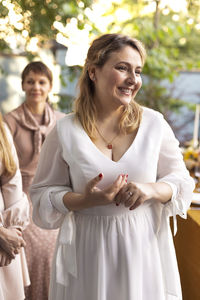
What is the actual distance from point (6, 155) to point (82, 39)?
2.24m

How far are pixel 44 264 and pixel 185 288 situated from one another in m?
0.89

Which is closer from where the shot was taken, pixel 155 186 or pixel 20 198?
pixel 155 186

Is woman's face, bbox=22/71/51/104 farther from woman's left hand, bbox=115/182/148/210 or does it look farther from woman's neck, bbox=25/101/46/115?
woman's left hand, bbox=115/182/148/210

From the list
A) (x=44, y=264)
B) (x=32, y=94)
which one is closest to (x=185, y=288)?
(x=44, y=264)

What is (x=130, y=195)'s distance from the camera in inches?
58.4

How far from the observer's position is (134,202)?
1493 millimetres

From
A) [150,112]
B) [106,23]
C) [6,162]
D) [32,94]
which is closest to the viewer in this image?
[150,112]

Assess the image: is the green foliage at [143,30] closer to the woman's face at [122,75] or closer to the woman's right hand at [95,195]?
the woman's face at [122,75]

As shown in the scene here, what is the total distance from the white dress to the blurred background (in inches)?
16.8

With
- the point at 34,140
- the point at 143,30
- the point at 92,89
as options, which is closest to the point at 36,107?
the point at 34,140

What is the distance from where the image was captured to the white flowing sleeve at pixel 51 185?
167cm

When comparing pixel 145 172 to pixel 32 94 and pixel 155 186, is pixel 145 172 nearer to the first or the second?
pixel 155 186

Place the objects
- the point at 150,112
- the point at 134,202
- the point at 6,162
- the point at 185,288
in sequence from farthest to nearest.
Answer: the point at 185,288, the point at 6,162, the point at 150,112, the point at 134,202

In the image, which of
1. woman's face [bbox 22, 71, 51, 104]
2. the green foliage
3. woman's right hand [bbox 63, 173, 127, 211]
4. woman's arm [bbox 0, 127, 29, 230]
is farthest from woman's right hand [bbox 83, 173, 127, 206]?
woman's face [bbox 22, 71, 51, 104]
